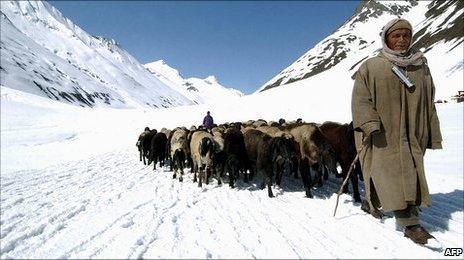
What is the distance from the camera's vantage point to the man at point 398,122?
543 centimetres

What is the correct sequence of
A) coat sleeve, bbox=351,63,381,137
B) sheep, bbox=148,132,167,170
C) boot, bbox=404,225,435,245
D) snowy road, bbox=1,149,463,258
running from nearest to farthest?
1. snowy road, bbox=1,149,463,258
2. boot, bbox=404,225,435,245
3. coat sleeve, bbox=351,63,381,137
4. sheep, bbox=148,132,167,170

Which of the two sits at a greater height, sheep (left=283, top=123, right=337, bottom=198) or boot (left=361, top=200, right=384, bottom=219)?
sheep (left=283, top=123, right=337, bottom=198)

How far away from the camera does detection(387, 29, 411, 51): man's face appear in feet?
18.6

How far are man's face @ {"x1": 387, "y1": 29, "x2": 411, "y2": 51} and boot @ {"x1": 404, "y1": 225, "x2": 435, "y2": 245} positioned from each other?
236cm

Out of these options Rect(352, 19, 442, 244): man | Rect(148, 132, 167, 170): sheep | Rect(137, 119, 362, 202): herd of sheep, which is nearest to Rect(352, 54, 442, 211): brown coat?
Rect(352, 19, 442, 244): man

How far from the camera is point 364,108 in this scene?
18.7ft

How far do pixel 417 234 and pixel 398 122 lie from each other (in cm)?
143

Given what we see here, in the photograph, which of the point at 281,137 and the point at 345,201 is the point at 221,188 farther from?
the point at 345,201

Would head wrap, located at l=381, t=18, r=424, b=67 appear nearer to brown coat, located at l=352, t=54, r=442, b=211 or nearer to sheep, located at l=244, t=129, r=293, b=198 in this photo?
brown coat, located at l=352, t=54, r=442, b=211

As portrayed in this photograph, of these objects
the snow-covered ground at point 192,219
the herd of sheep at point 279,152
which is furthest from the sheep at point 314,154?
the snow-covered ground at point 192,219

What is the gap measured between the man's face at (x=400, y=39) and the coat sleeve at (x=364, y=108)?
469 millimetres

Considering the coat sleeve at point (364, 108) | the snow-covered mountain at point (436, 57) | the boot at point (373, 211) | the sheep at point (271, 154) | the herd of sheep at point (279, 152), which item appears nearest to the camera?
the coat sleeve at point (364, 108)

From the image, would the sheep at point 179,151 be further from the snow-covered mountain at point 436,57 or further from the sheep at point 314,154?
the snow-covered mountain at point 436,57

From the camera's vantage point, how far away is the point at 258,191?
9703 millimetres
